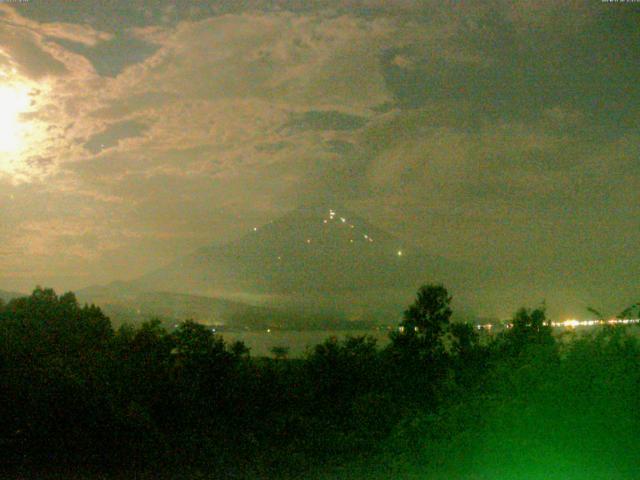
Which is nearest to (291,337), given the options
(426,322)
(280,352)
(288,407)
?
(426,322)

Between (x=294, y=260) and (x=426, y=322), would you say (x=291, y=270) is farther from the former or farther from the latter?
(x=426, y=322)

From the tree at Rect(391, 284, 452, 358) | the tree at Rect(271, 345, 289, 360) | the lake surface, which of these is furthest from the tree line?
the tree at Rect(391, 284, 452, 358)

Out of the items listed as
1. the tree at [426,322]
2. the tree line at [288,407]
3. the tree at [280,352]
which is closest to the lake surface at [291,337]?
the tree at [280,352]

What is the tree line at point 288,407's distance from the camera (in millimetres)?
8531

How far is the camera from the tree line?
853 cm

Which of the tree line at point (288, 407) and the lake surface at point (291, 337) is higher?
the lake surface at point (291, 337)

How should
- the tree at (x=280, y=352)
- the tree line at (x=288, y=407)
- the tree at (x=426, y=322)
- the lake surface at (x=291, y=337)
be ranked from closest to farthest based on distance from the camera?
the tree line at (x=288, y=407) < the tree at (x=280, y=352) < the lake surface at (x=291, y=337) < the tree at (x=426, y=322)

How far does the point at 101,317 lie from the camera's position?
16.4 metres

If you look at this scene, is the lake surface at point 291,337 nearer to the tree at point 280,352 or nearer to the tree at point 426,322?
the tree at point 280,352

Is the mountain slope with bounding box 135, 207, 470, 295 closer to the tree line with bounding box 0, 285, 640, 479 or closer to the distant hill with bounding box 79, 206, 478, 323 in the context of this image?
the distant hill with bounding box 79, 206, 478, 323

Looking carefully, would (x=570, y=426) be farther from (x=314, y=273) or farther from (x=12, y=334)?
(x=314, y=273)

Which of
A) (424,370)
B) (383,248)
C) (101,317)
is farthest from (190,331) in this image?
(383,248)

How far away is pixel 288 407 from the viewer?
566 inches

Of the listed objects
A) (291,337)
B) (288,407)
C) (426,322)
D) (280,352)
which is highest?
(426,322)
